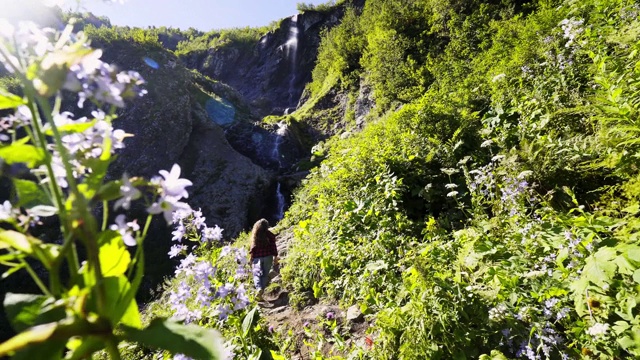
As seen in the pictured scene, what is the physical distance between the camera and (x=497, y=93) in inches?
213

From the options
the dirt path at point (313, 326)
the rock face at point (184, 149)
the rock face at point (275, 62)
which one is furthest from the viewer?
the rock face at point (275, 62)

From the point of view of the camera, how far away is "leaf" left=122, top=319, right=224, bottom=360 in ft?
1.67

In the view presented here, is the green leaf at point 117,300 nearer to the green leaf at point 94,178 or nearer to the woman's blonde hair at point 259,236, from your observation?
the green leaf at point 94,178

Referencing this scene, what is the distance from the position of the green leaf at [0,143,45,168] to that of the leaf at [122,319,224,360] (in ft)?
0.98

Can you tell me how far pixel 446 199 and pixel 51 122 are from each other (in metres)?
4.26

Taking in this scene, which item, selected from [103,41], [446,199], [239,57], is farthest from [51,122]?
[239,57]

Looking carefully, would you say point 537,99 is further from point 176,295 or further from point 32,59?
point 32,59

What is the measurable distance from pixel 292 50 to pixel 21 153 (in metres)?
27.7

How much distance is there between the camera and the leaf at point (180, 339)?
51 cm

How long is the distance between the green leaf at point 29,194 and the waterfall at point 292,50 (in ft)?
84.3

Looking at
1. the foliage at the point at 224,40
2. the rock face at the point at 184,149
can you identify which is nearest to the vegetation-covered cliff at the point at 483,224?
the rock face at the point at 184,149

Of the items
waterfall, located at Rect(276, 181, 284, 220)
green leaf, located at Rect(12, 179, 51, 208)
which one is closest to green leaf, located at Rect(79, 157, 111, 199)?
green leaf, located at Rect(12, 179, 51, 208)

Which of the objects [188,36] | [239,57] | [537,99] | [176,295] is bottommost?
[537,99]

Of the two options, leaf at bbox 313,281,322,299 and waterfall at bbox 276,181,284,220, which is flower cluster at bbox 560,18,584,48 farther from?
waterfall at bbox 276,181,284,220
